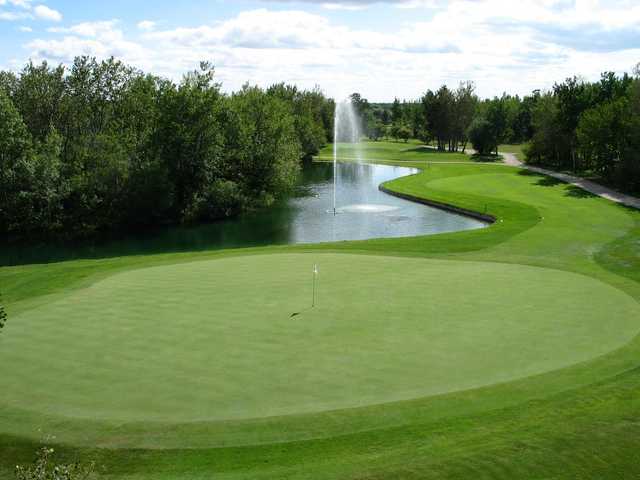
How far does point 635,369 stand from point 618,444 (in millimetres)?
4333

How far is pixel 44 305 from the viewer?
63.7ft

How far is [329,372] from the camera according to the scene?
1395 centimetres

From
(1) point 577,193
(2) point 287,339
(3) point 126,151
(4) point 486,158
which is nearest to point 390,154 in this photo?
(4) point 486,158

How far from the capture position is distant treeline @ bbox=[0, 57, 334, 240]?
45.6 metres

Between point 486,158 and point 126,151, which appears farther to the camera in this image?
point 486,158

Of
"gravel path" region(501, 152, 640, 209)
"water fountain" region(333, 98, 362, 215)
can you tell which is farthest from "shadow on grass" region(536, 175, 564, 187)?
"water fountain" region(333, 98, 362, 215)

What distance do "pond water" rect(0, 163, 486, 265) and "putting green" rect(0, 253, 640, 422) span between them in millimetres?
18867

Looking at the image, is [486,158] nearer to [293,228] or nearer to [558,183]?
[558,183]

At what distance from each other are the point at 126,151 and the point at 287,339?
39.7m

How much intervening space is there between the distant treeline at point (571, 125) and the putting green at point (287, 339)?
48.1 metres

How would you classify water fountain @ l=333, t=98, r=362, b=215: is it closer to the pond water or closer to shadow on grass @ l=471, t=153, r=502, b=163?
shadow on grass @ l=471, t=153, r=502, b=163

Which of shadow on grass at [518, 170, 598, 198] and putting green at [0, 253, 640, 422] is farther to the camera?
shadow on grass at [518, 170, 598, 198]

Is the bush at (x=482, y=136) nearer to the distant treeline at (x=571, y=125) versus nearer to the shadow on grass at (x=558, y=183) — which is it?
the distant treeline at (x=571, y=125)

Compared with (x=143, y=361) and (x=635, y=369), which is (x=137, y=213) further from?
(x=635, y=369)
